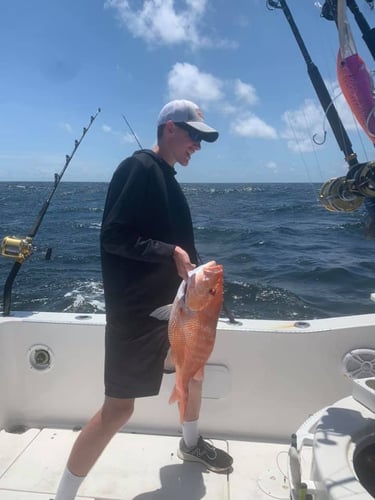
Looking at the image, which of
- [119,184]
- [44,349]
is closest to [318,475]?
[119,184]

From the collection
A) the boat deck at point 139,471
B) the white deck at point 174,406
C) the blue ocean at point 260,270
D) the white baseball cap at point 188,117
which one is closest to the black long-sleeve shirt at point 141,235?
the blue ocean at point 260,270

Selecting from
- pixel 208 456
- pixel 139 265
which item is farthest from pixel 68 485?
pixel 139 265

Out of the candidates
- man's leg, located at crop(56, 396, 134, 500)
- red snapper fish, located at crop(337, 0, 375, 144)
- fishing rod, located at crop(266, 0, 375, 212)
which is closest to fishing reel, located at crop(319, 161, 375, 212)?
fishing rod, located at crop(266, 0, 375, 212)

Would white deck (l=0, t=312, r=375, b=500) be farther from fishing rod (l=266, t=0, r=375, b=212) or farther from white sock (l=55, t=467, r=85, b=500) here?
fishing rod (l=266, t=0, r=375, b=212)

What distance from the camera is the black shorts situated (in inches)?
91.0

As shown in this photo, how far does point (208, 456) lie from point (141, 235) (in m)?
1.65

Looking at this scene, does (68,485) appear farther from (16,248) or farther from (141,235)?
(16,248)

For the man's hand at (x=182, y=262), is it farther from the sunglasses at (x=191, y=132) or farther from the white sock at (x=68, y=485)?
the white sock at (x=68, y=485)

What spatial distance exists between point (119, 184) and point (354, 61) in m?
1.29

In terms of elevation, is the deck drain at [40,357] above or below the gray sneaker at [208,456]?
above

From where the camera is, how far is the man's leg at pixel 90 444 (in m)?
2.27

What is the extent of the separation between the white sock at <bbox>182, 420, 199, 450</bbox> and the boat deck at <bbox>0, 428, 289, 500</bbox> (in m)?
0.17

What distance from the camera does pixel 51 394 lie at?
3.29 metres

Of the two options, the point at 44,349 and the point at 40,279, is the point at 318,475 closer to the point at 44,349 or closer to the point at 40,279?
the point at 44,349
